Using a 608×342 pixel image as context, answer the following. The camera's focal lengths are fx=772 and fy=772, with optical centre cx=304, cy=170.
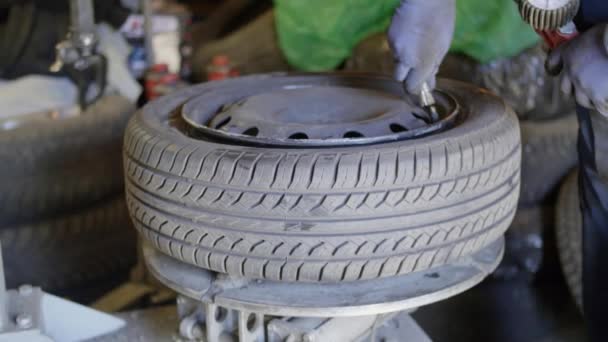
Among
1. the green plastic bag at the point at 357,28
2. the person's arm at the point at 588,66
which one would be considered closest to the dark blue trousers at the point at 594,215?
the person's arm at the point at 588,66

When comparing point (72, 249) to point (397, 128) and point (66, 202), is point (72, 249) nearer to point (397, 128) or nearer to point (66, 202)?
point (66, 202)

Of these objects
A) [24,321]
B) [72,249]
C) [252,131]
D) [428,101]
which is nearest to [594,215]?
[428,101]

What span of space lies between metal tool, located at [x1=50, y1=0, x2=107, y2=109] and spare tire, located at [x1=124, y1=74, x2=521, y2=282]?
1.05 m

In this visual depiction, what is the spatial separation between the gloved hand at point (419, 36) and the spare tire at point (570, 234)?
0.99 m

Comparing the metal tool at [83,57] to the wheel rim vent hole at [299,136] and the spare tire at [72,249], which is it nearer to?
the spare tire at [72,249]

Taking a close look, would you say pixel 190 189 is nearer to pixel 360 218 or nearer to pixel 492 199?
pixel 360 218

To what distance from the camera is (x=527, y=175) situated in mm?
2373

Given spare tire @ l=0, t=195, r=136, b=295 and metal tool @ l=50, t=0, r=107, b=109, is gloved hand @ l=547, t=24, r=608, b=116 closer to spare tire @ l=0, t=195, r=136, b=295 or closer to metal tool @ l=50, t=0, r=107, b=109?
metal tool @ l=50, t=0, r=107, b=109

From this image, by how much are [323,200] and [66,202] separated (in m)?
1.35

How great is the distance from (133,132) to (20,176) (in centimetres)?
98

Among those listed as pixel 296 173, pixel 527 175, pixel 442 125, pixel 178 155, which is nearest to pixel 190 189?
pixel 178 155

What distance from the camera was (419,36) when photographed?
4.75 feet

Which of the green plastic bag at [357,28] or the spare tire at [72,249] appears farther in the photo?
the green plastic bag at [357,28]

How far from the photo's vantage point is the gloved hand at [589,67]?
1.26 meters
